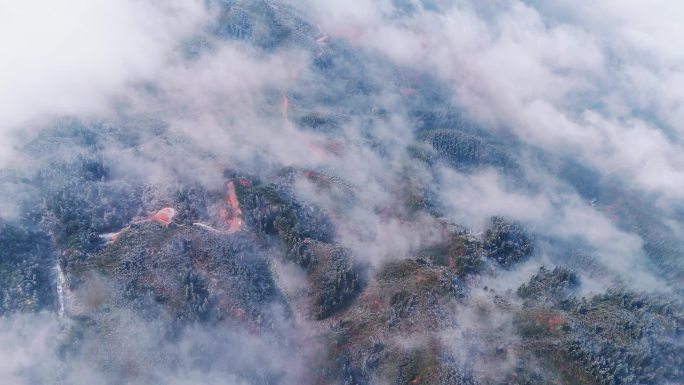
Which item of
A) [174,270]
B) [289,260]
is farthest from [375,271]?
[174,270]

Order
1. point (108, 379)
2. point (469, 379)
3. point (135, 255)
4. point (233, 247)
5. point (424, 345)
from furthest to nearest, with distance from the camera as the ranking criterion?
1. point (233, 247)
2. point (135, 255)
3. point (424, 345)
4. point (469, 379)
5. point (108, 379)

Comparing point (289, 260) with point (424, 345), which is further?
point (289, 260)

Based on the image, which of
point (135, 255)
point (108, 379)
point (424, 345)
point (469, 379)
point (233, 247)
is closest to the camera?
point (108, 379)

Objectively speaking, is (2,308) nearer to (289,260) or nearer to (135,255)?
(135,255)

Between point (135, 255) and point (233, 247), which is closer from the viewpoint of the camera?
point (135, 255)

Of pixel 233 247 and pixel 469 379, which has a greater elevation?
pixel 469 379

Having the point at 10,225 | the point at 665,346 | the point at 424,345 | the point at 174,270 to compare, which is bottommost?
the point at 10,225

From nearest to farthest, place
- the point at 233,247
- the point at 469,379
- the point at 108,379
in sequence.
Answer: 1. the point at 108,379
2. the point at 469,379
3. the point at 233,247

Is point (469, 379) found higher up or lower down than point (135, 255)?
higher up

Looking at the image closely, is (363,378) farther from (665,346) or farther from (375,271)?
(665,346)
